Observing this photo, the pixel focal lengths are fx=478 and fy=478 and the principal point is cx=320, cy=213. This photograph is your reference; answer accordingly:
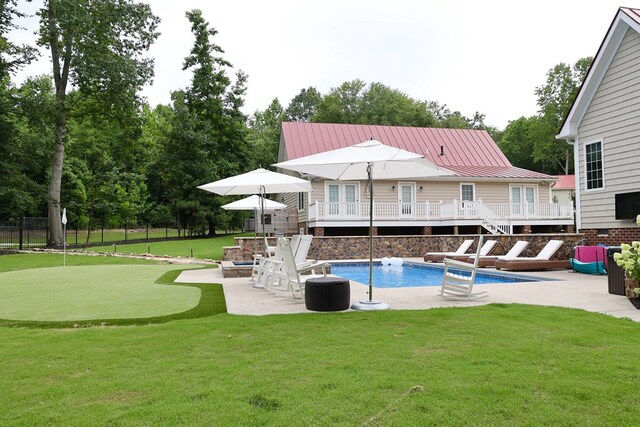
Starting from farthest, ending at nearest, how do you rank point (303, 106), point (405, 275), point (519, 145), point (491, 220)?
point (303, 106) < point (519, 145) < point (491, 220) < point (405, 275)

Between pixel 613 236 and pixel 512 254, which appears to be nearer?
pixel 613 236

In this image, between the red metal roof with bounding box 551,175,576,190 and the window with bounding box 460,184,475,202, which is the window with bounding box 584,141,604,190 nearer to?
the window with bounding box 460,184,475,202

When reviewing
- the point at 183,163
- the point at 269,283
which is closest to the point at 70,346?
the point at 269,283

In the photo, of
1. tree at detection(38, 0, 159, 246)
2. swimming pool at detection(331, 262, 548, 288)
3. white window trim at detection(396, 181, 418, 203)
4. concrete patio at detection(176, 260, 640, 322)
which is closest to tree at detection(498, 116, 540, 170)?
white window trim at detection(396, 181, 418, 203)

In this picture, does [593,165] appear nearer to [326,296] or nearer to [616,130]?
[616,130]

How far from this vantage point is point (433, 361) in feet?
12.8

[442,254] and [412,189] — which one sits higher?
[412,189]

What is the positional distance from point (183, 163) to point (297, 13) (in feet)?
63.4

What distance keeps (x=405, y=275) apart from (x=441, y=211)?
952 cm

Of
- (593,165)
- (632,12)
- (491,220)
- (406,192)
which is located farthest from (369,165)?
(406,192)

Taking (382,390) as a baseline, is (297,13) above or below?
above

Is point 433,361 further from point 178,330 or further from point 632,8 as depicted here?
point 632,8

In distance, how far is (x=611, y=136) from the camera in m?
13.0

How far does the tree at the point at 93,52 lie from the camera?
24.6m
